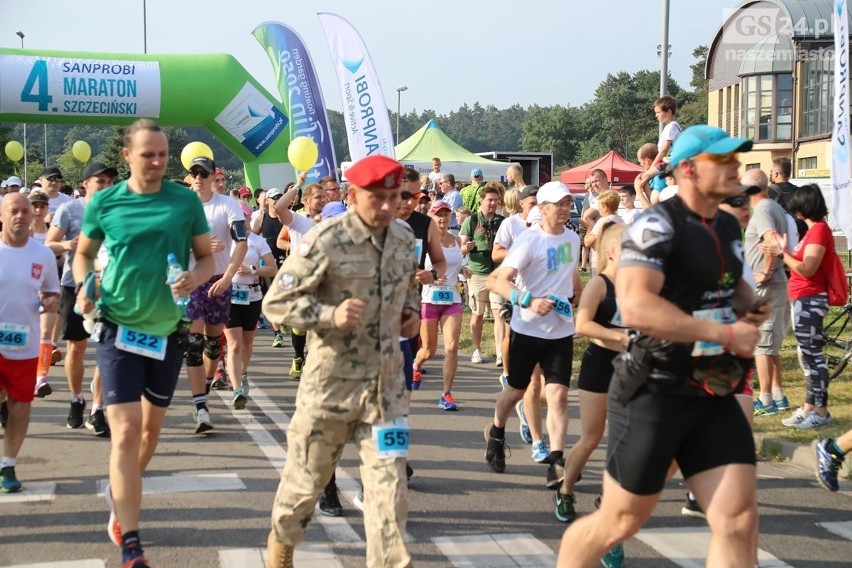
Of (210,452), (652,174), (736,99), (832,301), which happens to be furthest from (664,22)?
(736,99)

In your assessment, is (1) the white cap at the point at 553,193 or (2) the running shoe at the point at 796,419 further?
(2) the running shoe at the point at 796,419

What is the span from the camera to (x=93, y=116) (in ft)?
76.5

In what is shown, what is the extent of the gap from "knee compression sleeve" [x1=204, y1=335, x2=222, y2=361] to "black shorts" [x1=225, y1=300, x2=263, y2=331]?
2.17 feet

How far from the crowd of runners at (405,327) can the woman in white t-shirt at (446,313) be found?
44.9 inches

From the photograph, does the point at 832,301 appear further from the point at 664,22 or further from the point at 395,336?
the point at 664,22

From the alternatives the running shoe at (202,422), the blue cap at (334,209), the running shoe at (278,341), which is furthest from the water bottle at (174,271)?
the running shoe at (278,341)

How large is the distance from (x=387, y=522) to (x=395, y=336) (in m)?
0.81

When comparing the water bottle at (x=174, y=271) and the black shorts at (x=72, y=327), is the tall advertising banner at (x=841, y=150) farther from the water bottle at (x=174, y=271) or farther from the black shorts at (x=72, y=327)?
the water bottle at (x=174, y=271)

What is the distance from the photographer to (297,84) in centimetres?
2369

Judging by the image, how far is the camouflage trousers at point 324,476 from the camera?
4.22m

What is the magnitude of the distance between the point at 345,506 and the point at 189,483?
4.07 feet

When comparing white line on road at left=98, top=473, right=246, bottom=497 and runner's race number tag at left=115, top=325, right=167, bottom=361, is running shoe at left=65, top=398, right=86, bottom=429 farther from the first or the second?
runner's race number tag at left=115, top=325, right=167, bottom=361

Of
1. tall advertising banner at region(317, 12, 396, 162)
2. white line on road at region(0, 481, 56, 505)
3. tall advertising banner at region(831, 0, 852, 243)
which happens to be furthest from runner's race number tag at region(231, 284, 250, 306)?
tall advertising banner at region(317, 12, 396, 162)

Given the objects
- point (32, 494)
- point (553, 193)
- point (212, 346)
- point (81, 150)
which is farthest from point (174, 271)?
point (81, 150)
